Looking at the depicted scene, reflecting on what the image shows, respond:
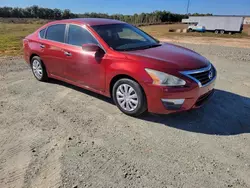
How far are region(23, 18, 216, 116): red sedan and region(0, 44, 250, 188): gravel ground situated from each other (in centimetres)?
37

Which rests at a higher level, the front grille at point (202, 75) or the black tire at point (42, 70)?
the front grille at point (202, 75)

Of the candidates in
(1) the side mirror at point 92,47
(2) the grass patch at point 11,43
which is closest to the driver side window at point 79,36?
(1) the side mirror at point 92,47

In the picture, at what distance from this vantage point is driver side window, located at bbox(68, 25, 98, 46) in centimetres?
464

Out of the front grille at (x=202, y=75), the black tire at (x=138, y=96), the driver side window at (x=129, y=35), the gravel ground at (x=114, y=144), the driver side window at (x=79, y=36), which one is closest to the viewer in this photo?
the gravel ground at (x=114, y=144)

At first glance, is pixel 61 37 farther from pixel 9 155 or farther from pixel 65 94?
pixel 9 155

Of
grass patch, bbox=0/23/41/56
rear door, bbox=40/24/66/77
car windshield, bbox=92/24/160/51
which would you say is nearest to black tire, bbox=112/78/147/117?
car windshield, bbox=92/24/160/51

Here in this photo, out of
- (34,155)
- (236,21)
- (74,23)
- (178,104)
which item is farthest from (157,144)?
(236,21)

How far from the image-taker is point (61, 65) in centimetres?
524

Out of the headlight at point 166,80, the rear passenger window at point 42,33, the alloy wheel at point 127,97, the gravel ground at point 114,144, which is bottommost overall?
the gravel ground at point 114,144

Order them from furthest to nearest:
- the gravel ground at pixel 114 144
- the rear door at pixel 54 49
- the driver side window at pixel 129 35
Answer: the rear door at pixel 54 49, the driver side window at pixel 129 35, the gravel ground at pixel 114 144

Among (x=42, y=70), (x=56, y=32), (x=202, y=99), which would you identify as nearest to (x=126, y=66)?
(x=202, y=99)

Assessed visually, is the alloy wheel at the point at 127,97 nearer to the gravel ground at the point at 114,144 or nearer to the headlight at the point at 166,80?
the gravel ground at the point at 114,144

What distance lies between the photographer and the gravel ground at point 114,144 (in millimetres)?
2760

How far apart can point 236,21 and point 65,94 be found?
121 feet
